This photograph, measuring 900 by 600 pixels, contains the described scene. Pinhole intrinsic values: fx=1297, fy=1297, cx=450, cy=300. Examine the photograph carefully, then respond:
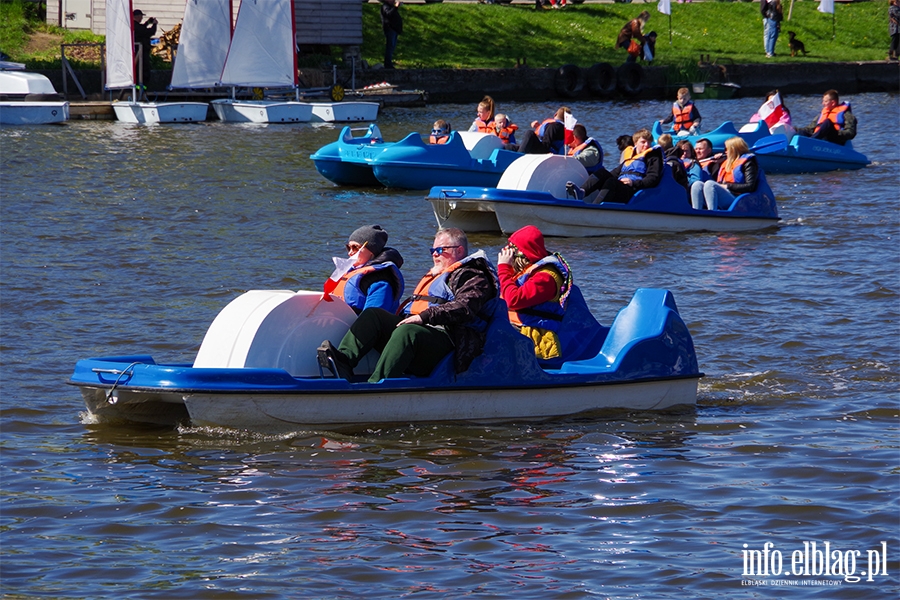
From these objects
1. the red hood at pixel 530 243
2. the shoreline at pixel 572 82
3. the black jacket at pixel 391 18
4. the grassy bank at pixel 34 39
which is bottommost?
the red hood at pixel 530 243

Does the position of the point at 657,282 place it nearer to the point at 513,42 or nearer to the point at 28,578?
the point at 28,578

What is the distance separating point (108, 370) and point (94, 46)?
83.6 feet

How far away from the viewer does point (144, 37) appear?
97.5 ft

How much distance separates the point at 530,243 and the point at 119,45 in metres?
21.3

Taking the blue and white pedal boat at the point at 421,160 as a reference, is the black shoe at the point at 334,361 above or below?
below

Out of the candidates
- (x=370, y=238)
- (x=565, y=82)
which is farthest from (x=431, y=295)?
(x=565, y=82)

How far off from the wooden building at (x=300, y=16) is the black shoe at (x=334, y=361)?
25.8m

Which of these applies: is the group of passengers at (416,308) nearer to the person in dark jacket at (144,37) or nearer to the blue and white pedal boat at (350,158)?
the blue and white pedal boat at (350,158)

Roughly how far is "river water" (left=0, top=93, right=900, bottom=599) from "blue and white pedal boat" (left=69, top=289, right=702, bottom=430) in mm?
138

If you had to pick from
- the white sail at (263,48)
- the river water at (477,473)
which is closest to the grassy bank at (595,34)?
the white sail at (263,48)

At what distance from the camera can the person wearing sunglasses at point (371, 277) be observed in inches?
308

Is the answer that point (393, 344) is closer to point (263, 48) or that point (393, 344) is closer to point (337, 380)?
point (337, 380)

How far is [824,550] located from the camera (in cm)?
611

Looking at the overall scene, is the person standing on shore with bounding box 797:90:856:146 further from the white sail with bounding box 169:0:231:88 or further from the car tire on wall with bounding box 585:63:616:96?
the white sail with bounding box 169:0:231:88
